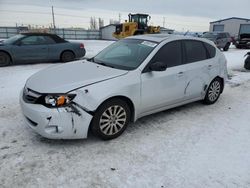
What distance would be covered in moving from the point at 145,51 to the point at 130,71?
633mm

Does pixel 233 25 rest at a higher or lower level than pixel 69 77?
higher

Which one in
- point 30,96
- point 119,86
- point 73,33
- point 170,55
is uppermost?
point 170,55

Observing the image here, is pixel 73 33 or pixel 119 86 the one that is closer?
pixel 119 86

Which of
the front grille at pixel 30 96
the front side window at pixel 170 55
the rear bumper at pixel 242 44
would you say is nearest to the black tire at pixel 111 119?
the front grille at pixel 30 96

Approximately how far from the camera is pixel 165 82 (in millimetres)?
4160

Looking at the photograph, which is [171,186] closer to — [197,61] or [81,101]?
[81,101]

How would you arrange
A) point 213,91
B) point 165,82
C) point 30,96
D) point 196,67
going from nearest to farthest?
point 30,96 → point 165,82 → point 196,67 → point 213,91

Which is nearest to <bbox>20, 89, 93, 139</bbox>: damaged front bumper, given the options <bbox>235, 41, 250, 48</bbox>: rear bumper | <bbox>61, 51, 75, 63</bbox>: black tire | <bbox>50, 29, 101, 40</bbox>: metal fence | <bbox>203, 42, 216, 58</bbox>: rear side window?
<bbox>203, 42, 216, 58</bbox>: rear side window

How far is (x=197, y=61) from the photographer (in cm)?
482

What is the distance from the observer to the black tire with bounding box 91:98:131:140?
3.46 meters

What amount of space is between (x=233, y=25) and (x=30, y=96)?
145 feet

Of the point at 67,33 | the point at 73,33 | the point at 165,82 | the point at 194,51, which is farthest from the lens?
the point at 73,33

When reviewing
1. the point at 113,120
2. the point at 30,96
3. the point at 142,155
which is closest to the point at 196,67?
the point at 113,120

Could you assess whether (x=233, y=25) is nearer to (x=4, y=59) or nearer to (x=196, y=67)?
(x=4, y=59)
